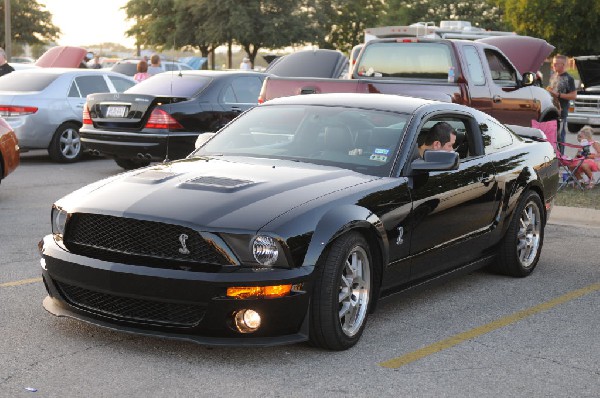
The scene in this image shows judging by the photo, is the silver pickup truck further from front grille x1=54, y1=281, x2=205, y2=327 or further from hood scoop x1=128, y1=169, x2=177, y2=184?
front grille x1=54, y1=281, x2=205, y2=327

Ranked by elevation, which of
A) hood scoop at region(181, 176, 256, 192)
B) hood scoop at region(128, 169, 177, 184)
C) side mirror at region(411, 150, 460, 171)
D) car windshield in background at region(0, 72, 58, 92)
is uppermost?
side mirror at region(411, 150, 460, 171)

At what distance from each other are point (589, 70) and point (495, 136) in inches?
696

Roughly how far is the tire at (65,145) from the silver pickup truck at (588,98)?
1277 cm

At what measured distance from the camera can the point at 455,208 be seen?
679 cm

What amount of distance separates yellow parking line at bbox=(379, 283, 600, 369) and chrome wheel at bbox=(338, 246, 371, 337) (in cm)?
35

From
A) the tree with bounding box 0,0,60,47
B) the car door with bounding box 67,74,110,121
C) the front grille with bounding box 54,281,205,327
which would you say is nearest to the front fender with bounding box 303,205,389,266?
the front grille with bounding box 54,281,205,327

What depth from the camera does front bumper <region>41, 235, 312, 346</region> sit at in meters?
5.18

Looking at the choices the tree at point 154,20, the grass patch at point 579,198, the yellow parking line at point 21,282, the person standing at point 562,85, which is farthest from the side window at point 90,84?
the tree at point 154,20

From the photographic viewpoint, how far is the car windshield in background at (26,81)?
53.1 feet

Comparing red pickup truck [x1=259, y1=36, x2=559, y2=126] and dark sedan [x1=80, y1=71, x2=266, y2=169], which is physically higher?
red pickup truck [x1=259, y1=36, x2=559, y2=126]

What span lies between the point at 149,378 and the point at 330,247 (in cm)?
120

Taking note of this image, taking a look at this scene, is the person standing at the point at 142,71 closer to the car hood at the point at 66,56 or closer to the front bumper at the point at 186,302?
the car hood at the point at 66,56

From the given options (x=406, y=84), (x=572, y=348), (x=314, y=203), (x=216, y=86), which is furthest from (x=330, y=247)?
Result: (x=216, y=86)

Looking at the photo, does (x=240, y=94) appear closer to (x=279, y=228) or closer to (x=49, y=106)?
(x=49, y=106)
